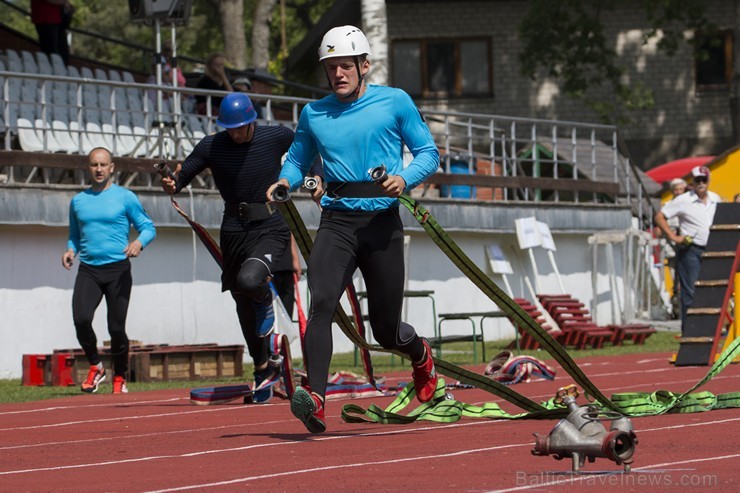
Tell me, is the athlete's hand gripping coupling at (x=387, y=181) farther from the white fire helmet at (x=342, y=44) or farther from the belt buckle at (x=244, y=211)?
the belt buckle at (x=244, y=211)

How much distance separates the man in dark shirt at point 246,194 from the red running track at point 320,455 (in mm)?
740

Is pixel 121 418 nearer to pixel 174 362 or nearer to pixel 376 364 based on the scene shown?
pixel 174 362

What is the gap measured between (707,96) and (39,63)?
26851 millimetres

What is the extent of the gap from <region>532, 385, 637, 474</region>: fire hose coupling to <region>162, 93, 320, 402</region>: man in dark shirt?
526cm

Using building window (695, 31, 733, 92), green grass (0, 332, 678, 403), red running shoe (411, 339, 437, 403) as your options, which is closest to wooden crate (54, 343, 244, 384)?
green grass (0, 332, 678, 403)

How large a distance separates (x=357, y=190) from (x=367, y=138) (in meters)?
0.30

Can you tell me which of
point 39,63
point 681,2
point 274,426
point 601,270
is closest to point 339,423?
point 274,426

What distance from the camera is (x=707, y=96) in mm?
45625

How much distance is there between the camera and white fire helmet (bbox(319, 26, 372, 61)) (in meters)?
9.34

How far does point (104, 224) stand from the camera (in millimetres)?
14859

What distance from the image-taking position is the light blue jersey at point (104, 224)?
48.7 feet

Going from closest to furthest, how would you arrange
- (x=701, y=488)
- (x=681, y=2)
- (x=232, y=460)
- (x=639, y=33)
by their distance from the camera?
(x=701, y=488) < (x=232, y=460) < (x=681, y=2) < (x=639, y=33)

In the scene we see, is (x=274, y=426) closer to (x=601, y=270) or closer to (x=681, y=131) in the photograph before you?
(x=601, y=270)

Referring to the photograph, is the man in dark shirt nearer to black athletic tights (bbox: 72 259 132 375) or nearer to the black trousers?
the black trousers
